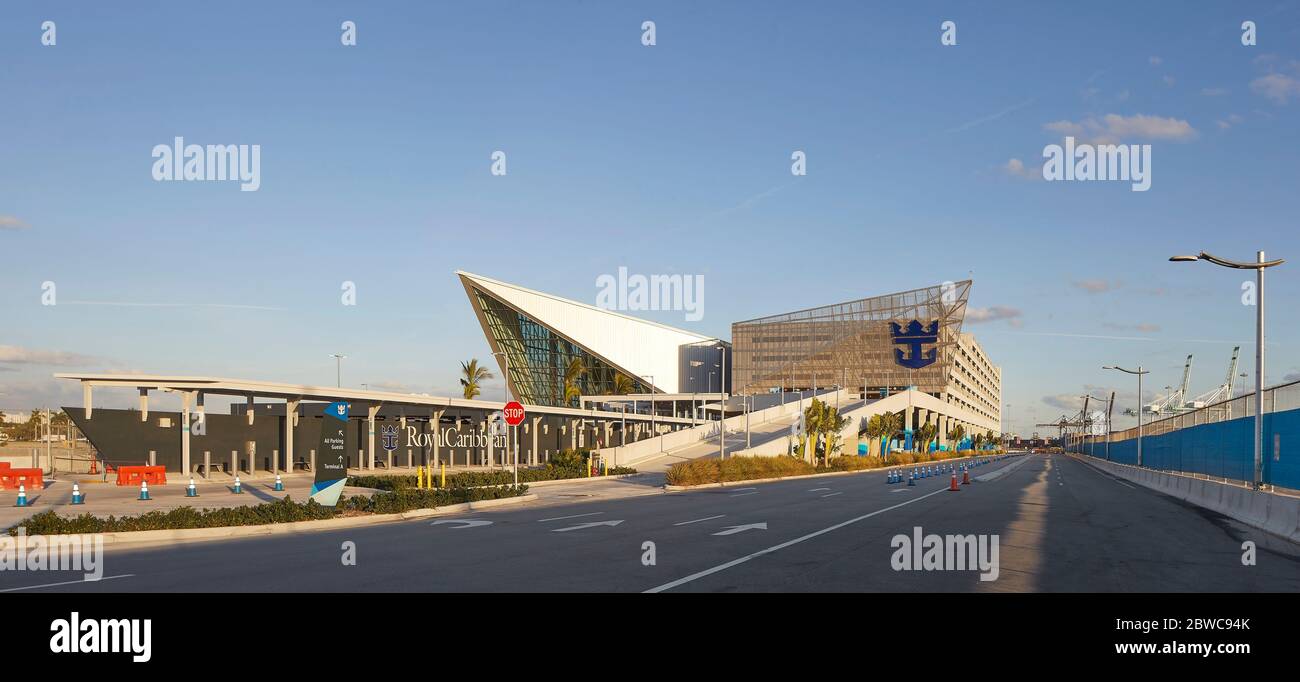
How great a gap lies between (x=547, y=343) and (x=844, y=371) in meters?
46.4

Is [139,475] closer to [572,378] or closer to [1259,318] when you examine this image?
[1259,318]

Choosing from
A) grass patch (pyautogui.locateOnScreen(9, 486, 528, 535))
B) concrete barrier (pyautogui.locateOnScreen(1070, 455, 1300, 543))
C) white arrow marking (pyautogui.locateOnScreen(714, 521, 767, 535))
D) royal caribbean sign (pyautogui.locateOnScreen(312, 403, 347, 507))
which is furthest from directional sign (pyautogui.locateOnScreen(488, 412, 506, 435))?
concrete barrier (pyautogui.locateOnScreen(1070, 455, 1300, 543))

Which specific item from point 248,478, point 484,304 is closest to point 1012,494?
point 248,478

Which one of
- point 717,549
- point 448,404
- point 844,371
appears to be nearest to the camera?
point 717,549

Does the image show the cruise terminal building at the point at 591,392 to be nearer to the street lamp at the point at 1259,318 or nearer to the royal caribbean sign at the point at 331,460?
the royal caribbean sign at the point at 331,460

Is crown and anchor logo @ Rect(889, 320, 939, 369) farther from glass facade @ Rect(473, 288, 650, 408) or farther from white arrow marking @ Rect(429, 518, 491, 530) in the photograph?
white arrow marking @ Rect(429, 518, 491, 530)

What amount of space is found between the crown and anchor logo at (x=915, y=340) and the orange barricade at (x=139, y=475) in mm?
112475

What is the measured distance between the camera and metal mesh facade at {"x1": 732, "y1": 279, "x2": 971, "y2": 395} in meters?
134

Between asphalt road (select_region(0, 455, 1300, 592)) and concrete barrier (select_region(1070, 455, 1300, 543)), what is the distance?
0.64 meters

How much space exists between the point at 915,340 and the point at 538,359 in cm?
5647

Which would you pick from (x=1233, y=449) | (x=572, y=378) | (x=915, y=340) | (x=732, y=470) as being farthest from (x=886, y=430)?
(x=1233, y=449)
